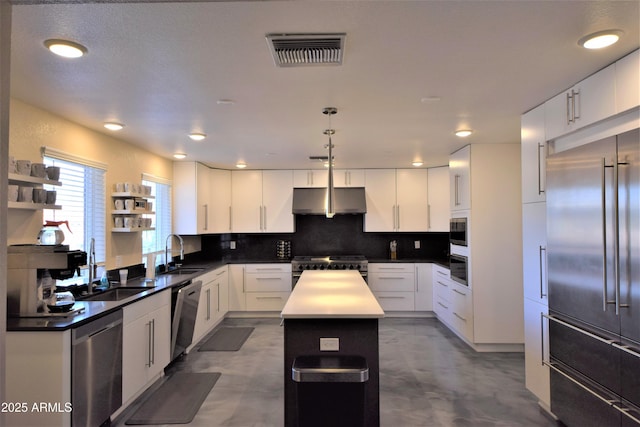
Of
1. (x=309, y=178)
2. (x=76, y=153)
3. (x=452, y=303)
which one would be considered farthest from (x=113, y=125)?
(x=452, y=303)

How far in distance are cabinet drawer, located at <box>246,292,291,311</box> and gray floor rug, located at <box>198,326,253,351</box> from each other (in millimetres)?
587

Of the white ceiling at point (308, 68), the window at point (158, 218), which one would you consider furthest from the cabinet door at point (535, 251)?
the window at point (158, 218)

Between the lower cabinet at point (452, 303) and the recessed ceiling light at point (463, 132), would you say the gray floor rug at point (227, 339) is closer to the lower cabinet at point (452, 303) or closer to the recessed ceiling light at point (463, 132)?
the lower cabinet at point (452, 303)

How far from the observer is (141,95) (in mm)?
2584

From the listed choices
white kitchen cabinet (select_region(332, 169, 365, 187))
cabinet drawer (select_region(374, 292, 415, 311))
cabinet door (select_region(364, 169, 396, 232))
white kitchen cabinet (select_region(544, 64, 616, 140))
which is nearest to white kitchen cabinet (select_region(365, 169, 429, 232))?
cabinet door (select_region(364, 169, 396, 232))

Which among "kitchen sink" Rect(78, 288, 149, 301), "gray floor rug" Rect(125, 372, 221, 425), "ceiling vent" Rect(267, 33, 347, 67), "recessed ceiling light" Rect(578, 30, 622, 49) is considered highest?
"recessed ceiling light" Rect(578, 30, 622, 49)

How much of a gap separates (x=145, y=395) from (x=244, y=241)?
3.56 metres

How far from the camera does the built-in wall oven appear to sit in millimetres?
4461

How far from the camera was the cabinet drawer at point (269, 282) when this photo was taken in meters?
6.03

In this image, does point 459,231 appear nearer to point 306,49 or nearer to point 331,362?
point 331,362

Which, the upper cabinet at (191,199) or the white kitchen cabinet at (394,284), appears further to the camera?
the white kitchen cabinet at (394,284)

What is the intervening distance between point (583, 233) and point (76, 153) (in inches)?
149

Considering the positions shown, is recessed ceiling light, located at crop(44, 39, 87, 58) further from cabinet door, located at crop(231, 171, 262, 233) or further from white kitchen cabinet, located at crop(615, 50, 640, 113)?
cabinet door, located at crop(231, 171, 262, 233)

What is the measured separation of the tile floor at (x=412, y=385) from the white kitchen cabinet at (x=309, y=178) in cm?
242
